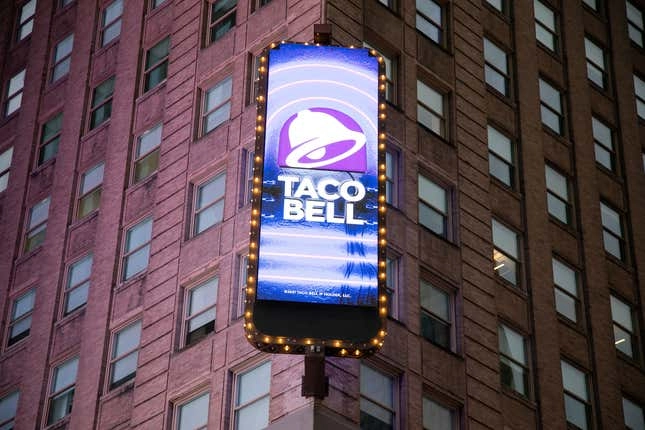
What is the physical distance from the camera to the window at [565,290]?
52.7 m

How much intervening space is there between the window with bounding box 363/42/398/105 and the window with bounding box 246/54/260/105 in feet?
10.7

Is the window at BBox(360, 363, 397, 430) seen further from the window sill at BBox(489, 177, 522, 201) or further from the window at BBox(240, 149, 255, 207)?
the window sill at BBox(489, 177, 522, 201)

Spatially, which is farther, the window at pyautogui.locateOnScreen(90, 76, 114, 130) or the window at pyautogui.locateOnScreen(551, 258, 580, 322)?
the window at pyautogui.locateOnScreen(90, 76, 114, 130)

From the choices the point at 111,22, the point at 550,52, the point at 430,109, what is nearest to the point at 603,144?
the point at 550,52

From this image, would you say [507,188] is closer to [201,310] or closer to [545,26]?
[545,26]

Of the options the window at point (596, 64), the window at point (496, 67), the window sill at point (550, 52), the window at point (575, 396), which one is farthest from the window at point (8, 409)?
the window at point (596, 64)

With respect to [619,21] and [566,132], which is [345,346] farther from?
[619,21]

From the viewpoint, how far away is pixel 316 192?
39.3 metres

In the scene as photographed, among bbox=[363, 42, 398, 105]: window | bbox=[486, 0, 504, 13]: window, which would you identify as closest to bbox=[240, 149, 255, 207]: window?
bbox=[363, 42, 398, 105]: window

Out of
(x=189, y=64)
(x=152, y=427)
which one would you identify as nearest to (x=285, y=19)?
(x=189, y=64)

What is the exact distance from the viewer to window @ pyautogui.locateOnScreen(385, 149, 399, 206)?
153 ft

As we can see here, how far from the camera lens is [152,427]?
4522cm

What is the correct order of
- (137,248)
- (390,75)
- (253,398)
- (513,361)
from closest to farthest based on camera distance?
(253,398)
(513,361)
(390,75)
(137,248)

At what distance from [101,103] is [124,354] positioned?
1176 cm
